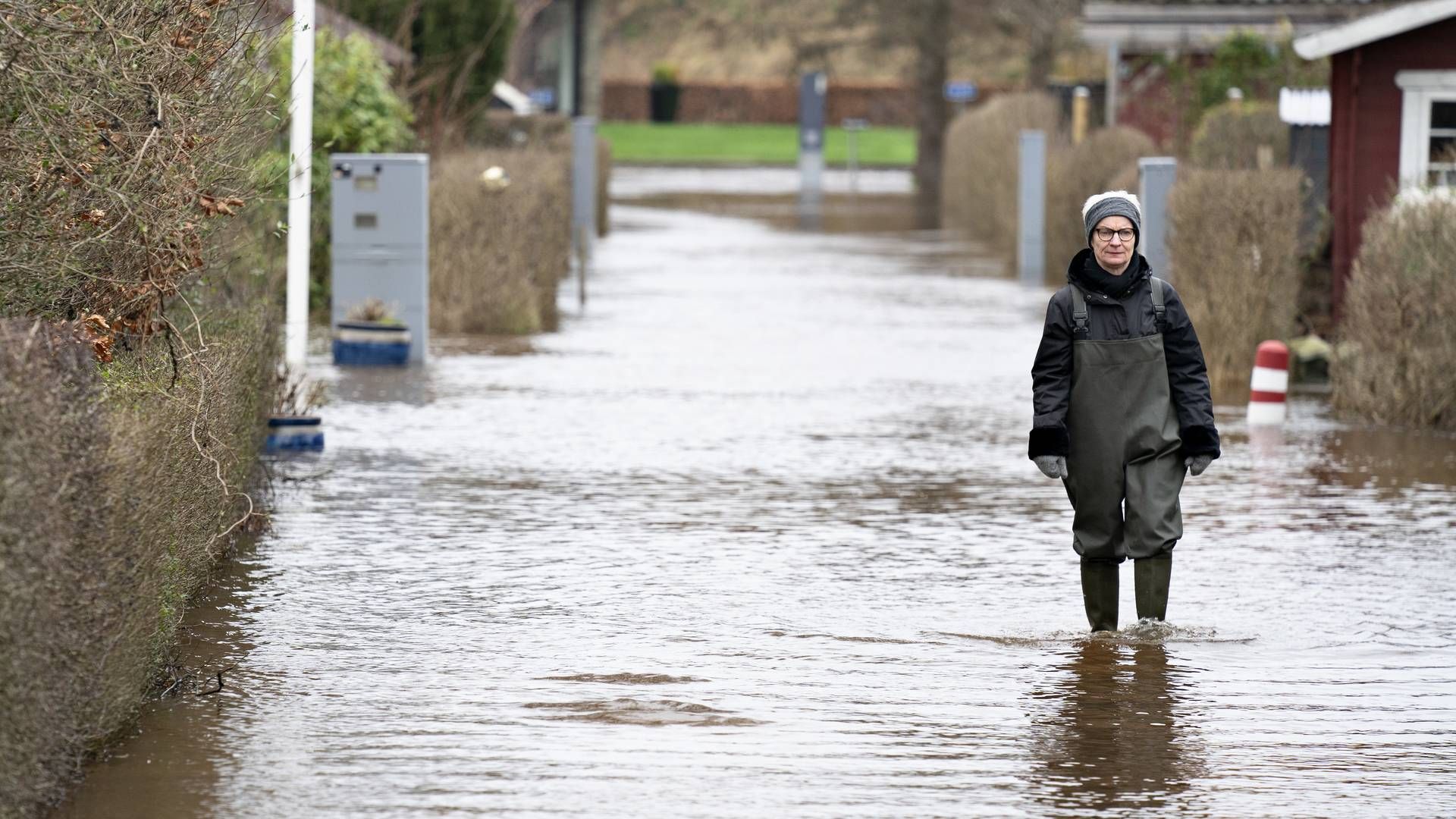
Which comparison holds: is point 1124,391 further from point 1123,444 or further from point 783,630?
point 783,630

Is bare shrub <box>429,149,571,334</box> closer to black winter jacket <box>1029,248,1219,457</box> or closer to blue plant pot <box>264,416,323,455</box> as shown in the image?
blue plant pot <box>264,416,323,455</box>

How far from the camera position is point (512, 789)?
6180mm

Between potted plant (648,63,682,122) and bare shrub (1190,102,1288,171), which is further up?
potted plant (648,63,682,122)

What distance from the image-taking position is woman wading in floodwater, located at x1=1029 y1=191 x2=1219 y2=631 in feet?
26.1

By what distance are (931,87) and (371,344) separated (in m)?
34.2

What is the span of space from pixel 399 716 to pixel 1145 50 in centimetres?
2700

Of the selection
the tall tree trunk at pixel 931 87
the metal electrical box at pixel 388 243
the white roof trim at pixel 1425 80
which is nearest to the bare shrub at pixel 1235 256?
the white roof trim at pixel 1425 80

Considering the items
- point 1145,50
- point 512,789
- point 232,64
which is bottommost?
point 512,789

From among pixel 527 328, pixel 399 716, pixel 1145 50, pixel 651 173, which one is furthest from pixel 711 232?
pixel 399 716

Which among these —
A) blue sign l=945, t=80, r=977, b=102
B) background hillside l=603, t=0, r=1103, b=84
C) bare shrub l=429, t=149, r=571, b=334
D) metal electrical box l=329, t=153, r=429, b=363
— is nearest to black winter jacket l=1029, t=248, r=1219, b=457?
metal electrical box l=329, t=153, r=429, b=363

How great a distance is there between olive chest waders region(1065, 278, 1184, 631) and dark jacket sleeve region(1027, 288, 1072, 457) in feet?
0.12

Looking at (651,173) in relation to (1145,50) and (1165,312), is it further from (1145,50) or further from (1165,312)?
(1165,312)

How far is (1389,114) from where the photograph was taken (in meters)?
18.2

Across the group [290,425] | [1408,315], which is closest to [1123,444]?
[290,425]
